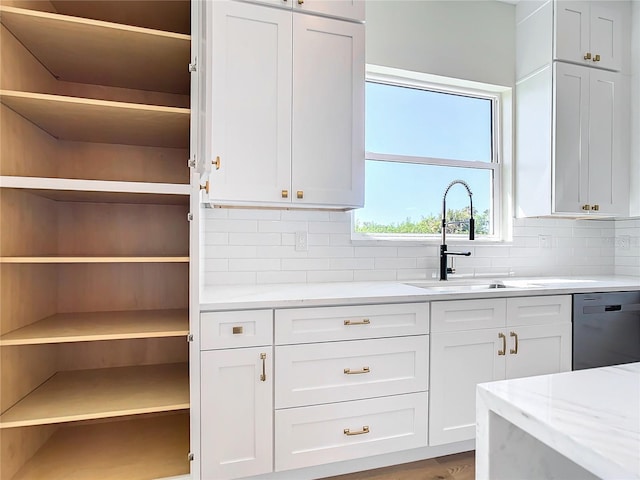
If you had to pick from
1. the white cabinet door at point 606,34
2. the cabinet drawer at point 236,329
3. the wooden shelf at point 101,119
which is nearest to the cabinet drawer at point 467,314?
the cabinet drawer at point 236,329

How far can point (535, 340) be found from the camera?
2.18 m

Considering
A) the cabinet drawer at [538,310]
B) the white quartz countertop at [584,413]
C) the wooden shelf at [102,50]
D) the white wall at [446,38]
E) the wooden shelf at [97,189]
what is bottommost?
the cabinet drawer at [538,310]

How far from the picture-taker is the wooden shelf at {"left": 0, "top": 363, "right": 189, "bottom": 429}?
1515 mm

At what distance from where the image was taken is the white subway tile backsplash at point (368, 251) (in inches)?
90.6

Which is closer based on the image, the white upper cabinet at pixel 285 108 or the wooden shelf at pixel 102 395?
the wooden shelf at pixel 102 395

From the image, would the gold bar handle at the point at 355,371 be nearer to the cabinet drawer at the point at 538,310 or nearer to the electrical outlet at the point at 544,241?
the cabinet drawer at the point at 538,310

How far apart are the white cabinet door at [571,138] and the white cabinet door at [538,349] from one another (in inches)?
35.1

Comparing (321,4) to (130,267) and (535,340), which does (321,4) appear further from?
(535,340)

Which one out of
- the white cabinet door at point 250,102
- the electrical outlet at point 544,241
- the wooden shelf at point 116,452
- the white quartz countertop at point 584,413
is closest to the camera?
the white quartz countertop at point 584,413

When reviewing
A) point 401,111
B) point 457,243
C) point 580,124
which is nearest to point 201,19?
point 401,111

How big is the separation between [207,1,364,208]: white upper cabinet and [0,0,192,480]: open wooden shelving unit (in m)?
0.22

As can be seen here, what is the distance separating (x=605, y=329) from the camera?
2.34 metres

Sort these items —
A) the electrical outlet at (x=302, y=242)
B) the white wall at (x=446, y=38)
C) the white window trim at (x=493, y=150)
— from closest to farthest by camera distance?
the electrical outlet at (x=302, y=242)
the white wall at (x=446, y=38)
the white window trim at (x=493, y=150)

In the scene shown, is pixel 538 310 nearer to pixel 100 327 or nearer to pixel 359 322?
pixel 359 322
